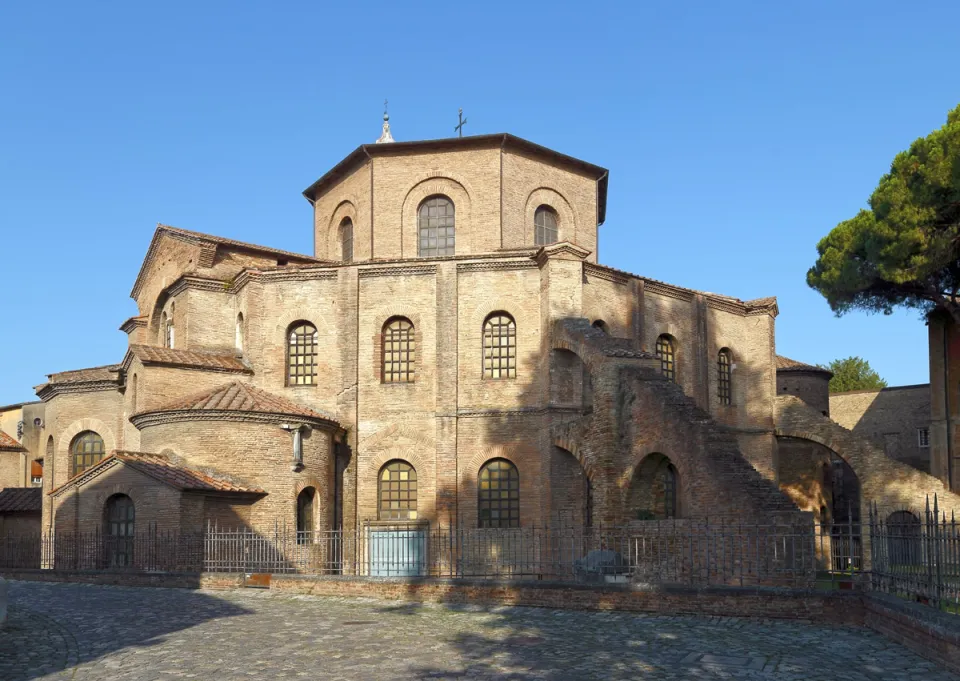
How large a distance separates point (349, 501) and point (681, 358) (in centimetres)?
977

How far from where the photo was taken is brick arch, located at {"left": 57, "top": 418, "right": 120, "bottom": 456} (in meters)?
27.8

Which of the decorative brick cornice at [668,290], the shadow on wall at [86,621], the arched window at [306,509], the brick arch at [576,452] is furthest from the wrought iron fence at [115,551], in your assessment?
the decorative brick cornice at [668,290]

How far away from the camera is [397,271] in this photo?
25141 mm

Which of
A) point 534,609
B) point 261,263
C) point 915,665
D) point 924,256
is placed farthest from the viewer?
point 261,263

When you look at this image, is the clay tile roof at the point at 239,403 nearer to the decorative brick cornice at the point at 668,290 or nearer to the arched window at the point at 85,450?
the arched window at the point at 85,450

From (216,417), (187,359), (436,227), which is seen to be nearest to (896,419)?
(436,227)

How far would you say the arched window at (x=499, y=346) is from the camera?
2439cm

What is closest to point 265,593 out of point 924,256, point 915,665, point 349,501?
point 349,501

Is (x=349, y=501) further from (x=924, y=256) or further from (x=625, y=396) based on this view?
(x=924, y=256)

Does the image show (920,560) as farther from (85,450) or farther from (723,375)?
(85,450)

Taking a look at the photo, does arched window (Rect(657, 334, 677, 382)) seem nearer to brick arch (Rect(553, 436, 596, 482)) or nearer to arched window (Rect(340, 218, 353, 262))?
brick arch (Rect(553, 436, 596, 482))

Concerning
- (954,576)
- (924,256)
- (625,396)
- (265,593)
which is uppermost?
(924,256)

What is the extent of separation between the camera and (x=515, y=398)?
78.4 feet

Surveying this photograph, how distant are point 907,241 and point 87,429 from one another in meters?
22.7
